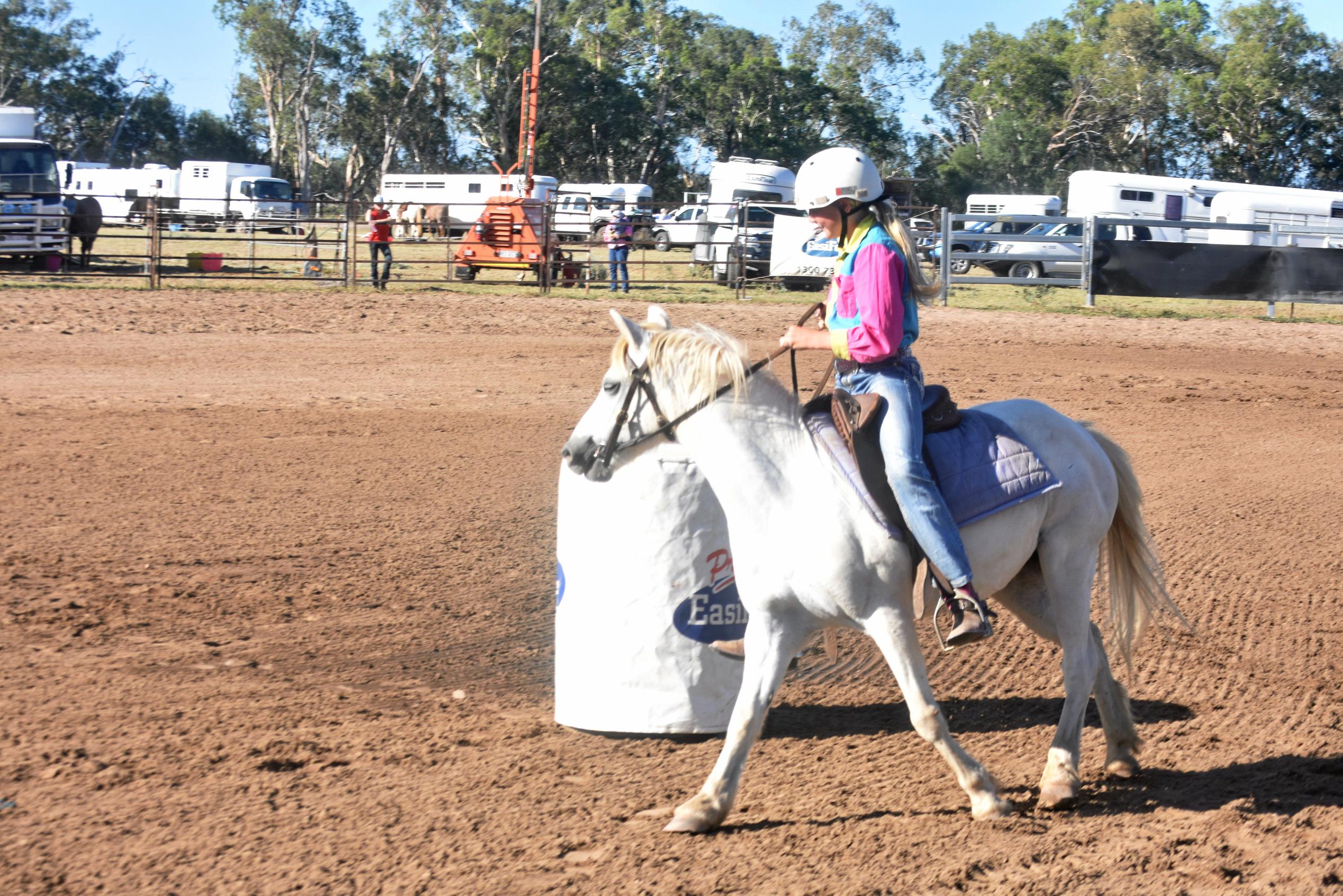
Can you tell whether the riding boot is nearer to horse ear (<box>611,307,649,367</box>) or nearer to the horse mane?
the horse mane

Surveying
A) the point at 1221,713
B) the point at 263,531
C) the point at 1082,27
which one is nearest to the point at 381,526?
the point at 263,531

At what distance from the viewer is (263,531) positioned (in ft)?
23.4

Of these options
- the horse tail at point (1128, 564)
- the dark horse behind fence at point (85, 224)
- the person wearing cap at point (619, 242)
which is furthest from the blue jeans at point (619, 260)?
the horse tail at point (1128, 564)

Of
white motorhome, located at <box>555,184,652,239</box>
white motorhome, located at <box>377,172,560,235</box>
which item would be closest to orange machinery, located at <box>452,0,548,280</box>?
white motorhome, located at <box>555,184,652,239</box>

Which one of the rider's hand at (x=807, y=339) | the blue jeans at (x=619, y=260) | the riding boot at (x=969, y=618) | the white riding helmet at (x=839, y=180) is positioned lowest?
the riding boot at (x=969, y=618)

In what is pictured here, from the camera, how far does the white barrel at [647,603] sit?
4367mm

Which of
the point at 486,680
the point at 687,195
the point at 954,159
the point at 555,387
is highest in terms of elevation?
the point at 954,159

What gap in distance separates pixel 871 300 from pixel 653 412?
77 cm

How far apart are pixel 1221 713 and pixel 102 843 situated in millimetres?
4199

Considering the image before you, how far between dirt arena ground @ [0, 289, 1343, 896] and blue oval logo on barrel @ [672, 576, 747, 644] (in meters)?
0.44

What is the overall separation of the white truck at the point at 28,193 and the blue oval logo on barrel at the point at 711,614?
21807 mm

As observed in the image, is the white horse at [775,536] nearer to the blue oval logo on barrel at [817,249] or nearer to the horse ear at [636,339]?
the horse ear at [636,339]

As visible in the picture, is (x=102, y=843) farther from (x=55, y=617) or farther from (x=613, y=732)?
(x=55, y=617)

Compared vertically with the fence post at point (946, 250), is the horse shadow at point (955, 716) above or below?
below
